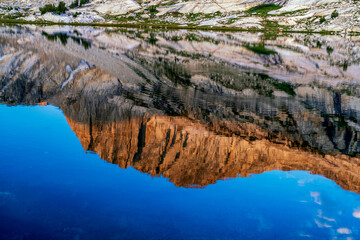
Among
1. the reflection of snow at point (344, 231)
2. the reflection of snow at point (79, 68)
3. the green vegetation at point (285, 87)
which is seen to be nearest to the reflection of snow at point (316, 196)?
the reflection of snow at point (344, 231)

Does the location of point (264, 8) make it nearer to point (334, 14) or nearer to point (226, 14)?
point (226, 14)

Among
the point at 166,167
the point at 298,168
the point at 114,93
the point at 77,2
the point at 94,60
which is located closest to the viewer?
the point at 166,167

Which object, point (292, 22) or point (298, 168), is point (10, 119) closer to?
point (298, 168)

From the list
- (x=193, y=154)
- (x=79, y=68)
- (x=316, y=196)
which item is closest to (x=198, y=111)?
(x=193, y=154)

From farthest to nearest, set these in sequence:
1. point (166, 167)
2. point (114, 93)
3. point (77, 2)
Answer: point (77, 2) < point (114, 93) < point (166, 167)

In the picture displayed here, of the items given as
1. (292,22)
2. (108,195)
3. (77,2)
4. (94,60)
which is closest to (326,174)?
(108,195)

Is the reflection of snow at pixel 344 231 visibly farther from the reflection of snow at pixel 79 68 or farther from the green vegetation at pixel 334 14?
the green vegetation at pixel 334 14
